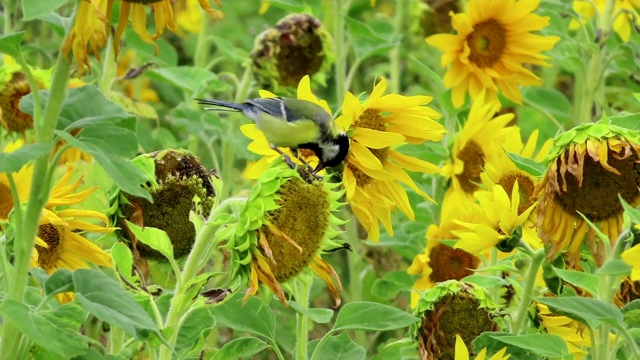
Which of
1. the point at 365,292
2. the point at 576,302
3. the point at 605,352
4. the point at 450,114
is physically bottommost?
the point at 365,292

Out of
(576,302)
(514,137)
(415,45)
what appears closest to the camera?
(576,302)

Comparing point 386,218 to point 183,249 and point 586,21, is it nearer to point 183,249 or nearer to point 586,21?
point 183,249

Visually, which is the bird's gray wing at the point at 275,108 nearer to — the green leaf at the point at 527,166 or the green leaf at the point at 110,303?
the green leaf at the point at 527,166

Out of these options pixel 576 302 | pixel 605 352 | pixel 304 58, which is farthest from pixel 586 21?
pixel 576 302

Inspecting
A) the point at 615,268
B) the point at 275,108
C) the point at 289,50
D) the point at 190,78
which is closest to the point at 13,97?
the point at 190,78

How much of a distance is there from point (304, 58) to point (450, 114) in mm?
222

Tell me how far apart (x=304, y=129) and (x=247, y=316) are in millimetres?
169

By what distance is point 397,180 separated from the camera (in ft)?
3.73

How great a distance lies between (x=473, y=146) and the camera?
1.44 metres

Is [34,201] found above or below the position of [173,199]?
above

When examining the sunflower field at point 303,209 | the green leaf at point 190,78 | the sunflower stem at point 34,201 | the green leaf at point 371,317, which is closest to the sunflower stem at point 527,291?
the sunflower field at point 303,209

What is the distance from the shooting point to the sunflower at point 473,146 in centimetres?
142

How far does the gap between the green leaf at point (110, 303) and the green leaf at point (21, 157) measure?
90 mm

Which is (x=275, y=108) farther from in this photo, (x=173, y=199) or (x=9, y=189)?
(x=9, y=189)
